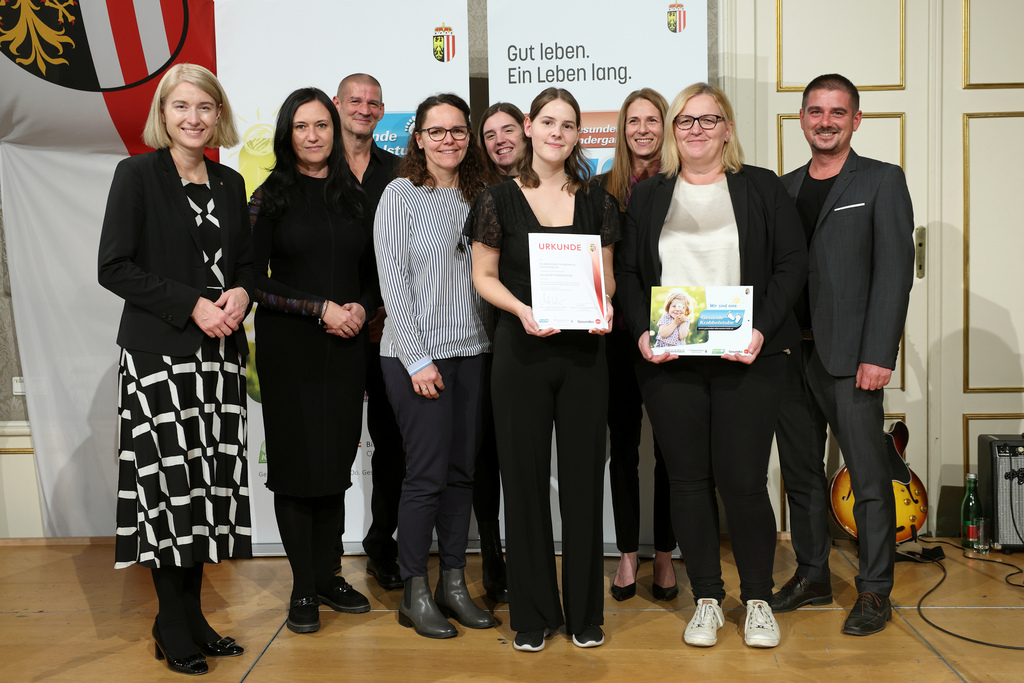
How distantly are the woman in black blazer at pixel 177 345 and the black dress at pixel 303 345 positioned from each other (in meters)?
0.18

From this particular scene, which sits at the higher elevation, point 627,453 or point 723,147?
point 723,147

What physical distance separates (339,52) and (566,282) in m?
1.99

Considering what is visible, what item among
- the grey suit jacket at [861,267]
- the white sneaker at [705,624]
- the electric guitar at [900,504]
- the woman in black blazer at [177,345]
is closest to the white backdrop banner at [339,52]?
the woman in black blazer at [177,345]

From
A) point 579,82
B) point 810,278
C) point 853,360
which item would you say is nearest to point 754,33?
point 579,82

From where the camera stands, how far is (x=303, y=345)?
277 cm

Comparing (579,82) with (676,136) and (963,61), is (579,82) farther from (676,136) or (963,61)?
(963,61)

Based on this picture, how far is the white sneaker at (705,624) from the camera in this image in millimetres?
2625

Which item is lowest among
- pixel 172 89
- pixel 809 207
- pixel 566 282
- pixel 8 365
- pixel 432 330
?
pixel 8 365

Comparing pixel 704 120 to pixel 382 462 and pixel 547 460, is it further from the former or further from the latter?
pixel 382 462

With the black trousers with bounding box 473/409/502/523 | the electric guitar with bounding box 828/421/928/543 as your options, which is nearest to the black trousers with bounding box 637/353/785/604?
the black trousers with bounding box 473/409/502/523

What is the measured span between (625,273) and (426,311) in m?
0.70

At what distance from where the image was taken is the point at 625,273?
2.73 m

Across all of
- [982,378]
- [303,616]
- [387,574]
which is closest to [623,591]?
[387,574]

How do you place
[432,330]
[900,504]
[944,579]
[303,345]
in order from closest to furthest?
[432,330]
[303,345]
[944,579]
[900,504]
